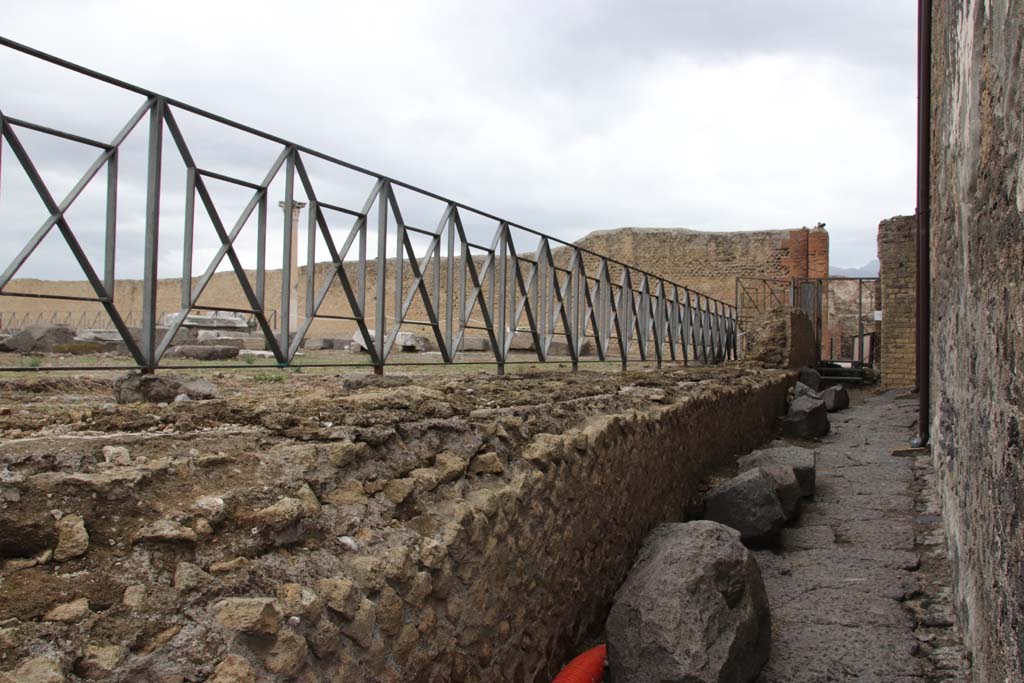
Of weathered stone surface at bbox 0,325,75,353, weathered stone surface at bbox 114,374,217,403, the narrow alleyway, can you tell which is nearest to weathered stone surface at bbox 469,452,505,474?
weathered stone surface at bbox 114,374,217,403

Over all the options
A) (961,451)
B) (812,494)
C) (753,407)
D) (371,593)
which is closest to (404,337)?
(753,407)

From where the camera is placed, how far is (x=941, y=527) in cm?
501

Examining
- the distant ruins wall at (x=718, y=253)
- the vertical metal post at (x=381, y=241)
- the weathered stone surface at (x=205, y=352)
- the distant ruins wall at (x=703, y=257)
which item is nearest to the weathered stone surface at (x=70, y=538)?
the vertical metal post at (x=381, y=241)

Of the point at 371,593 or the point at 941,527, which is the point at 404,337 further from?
the point at 371,593

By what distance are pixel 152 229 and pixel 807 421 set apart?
7945 mm

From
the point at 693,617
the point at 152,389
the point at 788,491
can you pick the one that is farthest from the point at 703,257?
the point at 152,389

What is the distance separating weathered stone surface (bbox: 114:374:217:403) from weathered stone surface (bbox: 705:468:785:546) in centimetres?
332

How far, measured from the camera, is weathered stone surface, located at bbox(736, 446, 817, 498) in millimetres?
6004

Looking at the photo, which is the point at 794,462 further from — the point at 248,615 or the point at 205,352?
the point at 205,352

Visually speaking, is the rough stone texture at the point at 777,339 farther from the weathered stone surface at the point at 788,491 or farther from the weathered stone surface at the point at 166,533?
the weathered stone surface at the point at 166,533

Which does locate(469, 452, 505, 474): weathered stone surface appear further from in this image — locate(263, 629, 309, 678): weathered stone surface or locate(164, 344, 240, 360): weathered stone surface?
locate(164, 344, 240, 360): weathered stone surface

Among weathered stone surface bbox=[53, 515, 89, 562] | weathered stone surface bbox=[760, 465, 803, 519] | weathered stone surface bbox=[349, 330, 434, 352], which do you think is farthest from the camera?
weathered stone surface bbox=[349, 330, 434, 352]

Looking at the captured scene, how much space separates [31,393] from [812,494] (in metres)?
5.22

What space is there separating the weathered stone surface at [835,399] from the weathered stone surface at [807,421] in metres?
2.56
